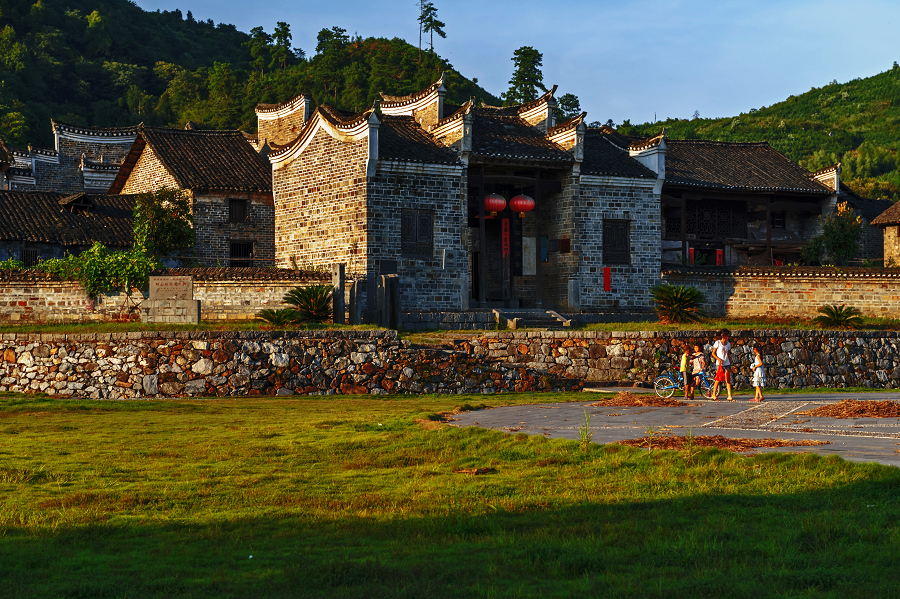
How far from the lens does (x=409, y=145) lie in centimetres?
2798

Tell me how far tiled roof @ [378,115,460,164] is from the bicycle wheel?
12.0 m

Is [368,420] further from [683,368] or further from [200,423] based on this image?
[683,368]

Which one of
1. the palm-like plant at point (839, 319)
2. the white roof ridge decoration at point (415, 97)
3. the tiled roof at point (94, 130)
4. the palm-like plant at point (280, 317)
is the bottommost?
the palm-like plant at point (839, 319)

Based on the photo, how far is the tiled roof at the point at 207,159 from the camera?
114ft

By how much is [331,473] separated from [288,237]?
812 inches

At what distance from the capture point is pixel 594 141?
32312 millimetres

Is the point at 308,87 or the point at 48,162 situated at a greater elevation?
the point at 308,87

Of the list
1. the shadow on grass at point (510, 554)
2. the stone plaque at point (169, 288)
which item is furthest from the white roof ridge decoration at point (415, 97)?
the shadow on grass at point (510, 554)

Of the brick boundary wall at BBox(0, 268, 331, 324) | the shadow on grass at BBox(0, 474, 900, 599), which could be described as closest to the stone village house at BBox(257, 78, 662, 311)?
the brick boundary wall at BBox(0, 268, 331, 324)

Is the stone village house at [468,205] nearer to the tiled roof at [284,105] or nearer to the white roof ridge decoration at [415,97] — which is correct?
the white roof ridge decoration at [415,97]

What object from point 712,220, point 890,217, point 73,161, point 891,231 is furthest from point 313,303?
point 73,161

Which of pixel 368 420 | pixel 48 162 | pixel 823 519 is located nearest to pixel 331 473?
pixel 368 420

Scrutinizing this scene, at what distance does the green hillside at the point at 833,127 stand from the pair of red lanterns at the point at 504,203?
38.7 m

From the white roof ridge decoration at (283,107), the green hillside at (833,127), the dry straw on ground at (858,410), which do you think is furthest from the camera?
the green hillside at (833,127)
